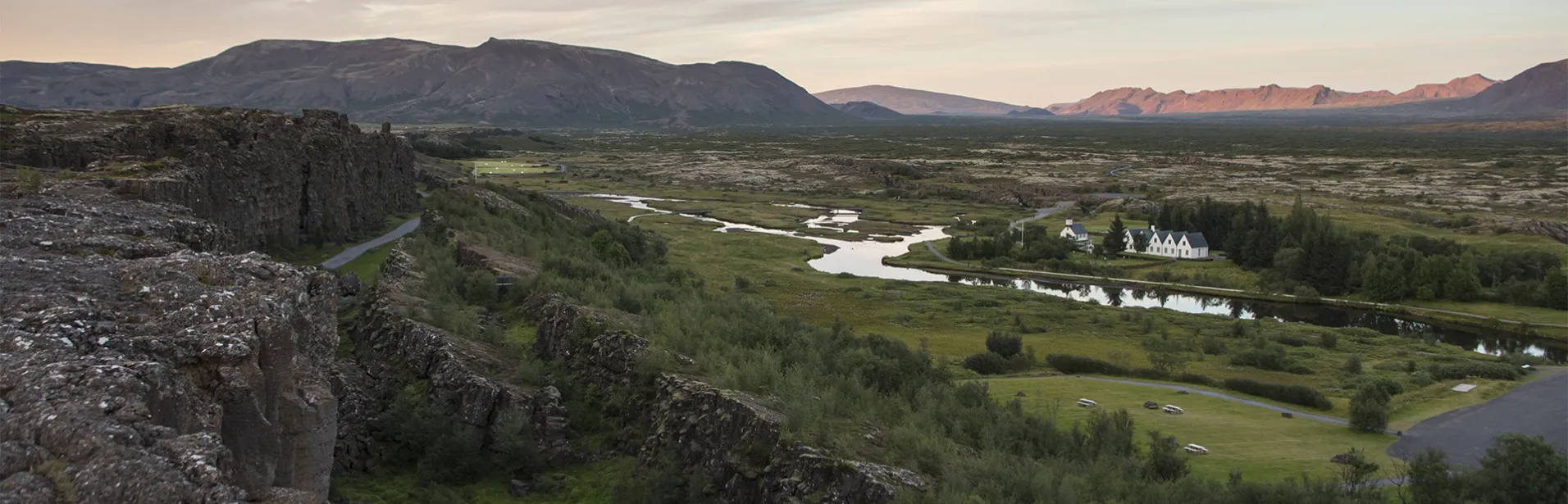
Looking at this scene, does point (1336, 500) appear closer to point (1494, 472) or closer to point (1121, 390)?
point (1494, 472)

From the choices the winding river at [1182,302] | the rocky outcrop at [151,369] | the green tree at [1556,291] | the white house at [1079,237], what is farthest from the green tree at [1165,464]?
the white house at [1079,237]

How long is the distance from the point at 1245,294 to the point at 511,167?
10166 cm

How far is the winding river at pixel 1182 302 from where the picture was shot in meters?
57.5

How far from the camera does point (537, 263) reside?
37.8 m

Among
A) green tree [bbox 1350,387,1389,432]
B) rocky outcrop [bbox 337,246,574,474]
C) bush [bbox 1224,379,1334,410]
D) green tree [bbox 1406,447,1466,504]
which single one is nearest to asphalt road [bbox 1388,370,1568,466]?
green tree [bbox 1350,387,1389,432]

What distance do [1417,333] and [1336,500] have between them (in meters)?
44.1

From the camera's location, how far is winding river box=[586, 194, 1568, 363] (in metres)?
57.5

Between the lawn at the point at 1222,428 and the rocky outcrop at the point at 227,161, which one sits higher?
the rocky outcrop at the point at 227,161

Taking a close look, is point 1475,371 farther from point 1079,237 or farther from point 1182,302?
point 1079,237

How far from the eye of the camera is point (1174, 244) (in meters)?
87.1

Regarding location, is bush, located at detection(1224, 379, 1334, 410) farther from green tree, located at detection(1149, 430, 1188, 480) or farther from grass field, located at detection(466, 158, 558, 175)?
grass field, located at detection(466, 158, 558, 175)

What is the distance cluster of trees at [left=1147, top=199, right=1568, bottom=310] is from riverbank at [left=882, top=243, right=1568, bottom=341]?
195cm

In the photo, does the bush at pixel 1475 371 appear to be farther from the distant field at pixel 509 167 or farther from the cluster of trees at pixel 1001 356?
the distant field at pixel 509 167

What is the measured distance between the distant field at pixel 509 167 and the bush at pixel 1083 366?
89941 mm
